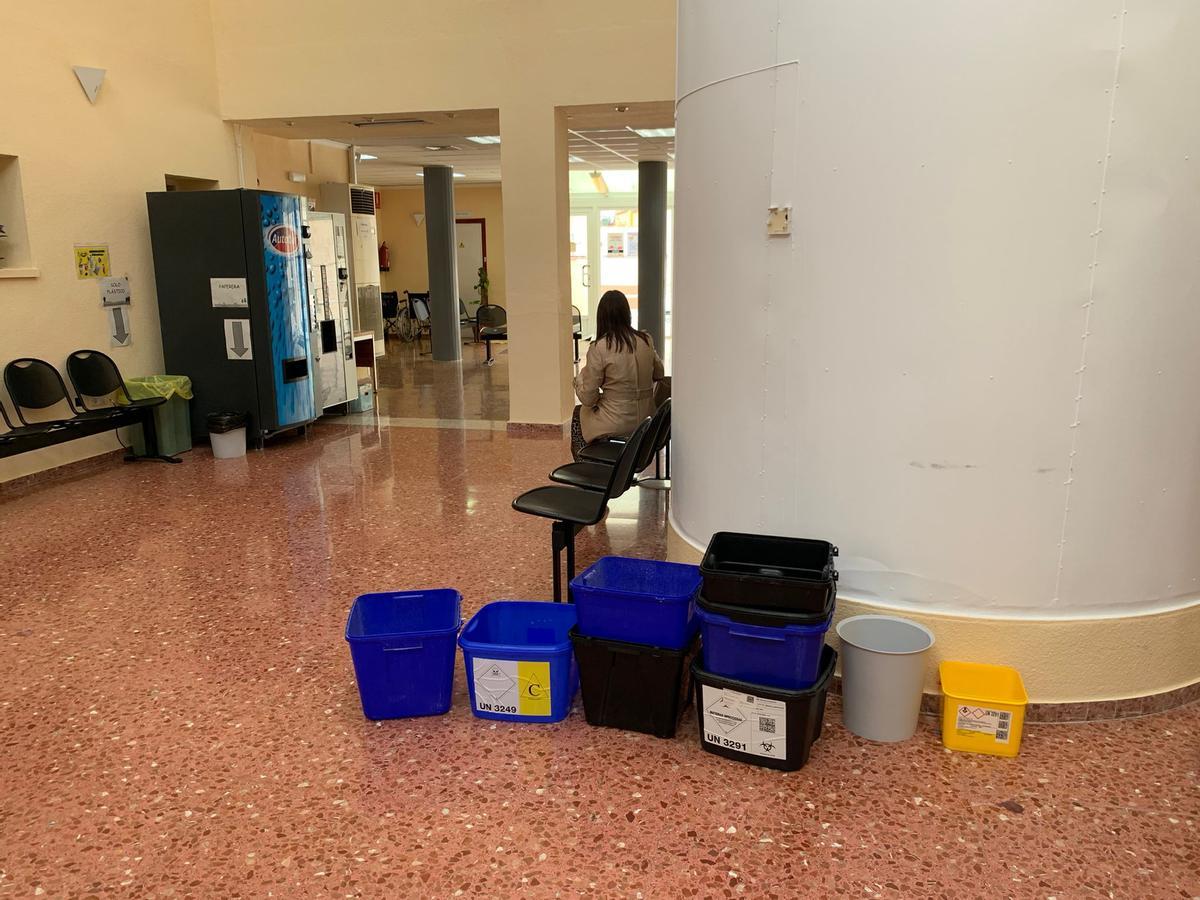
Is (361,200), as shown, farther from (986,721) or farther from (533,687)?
(986,721)

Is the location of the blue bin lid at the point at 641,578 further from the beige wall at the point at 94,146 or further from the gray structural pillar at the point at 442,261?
the gray structural pillar at the point at 442,261

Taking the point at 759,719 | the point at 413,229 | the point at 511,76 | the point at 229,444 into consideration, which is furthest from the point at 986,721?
the point at 413,229

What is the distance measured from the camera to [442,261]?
12047 mm

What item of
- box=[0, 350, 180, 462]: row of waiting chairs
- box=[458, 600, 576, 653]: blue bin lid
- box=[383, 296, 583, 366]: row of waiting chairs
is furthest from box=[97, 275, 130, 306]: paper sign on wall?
box=[383, 296, 583, 366]: row of waiting chairs

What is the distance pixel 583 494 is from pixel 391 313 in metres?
13.3

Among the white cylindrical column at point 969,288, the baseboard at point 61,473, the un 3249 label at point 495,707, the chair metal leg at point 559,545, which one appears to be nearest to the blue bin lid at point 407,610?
the un 3249 label at point 495,707

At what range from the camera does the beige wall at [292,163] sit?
8210mm

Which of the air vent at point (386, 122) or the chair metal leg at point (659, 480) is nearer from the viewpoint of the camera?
the chair metal leg at point (659, 480)

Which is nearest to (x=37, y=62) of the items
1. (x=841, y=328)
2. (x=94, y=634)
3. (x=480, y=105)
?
(x=480, y=105)

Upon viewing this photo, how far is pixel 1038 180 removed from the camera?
2455 millimetres

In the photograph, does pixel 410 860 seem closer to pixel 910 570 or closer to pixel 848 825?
pixel 848 825

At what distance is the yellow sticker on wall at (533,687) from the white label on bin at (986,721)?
4.09ft

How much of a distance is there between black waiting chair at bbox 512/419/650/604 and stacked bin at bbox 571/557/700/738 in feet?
2.23

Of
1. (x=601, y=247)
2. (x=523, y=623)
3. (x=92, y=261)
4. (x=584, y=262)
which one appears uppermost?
(x=601, y=247)
